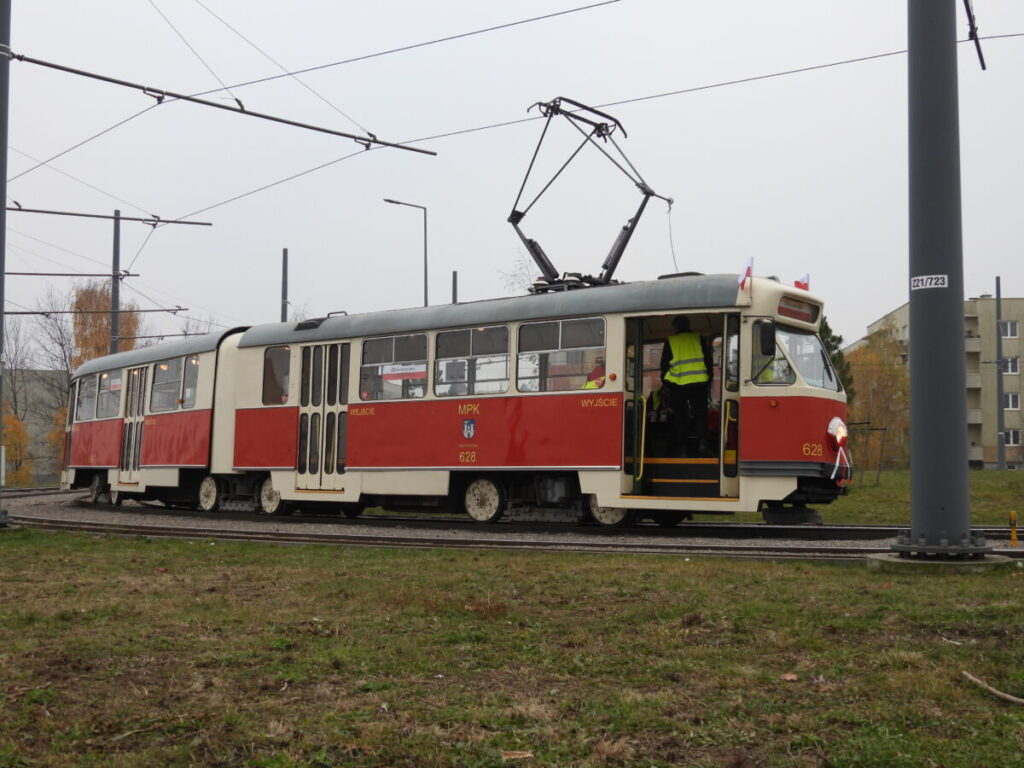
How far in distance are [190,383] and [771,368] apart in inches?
457

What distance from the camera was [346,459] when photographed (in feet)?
56.6

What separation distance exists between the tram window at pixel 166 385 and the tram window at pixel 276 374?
2.91 m

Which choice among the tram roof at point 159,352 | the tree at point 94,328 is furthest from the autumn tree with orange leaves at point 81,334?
the tram roof at point 159,352

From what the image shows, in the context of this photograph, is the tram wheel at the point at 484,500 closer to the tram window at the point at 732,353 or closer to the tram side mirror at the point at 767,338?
the tram window at the point at 732,353

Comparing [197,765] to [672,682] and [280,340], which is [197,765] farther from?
[280,340]

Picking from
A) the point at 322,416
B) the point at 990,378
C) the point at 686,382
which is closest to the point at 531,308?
the point at 686,382

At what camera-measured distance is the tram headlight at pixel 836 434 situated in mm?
12867

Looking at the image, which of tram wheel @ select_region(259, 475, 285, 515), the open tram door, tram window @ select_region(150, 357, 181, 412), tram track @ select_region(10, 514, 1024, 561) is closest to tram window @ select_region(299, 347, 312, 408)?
tram wheel @ select_region(259, 475, 285, 515)

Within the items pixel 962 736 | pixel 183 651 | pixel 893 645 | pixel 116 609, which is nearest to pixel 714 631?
pixel 893 645

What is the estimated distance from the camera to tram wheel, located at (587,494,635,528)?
14.5m

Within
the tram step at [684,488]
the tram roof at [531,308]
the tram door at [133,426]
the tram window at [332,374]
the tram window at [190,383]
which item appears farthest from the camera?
the tram door at [133,426]

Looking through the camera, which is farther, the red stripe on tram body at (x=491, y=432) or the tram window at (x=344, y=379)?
the tram window at (x=344, y=379)

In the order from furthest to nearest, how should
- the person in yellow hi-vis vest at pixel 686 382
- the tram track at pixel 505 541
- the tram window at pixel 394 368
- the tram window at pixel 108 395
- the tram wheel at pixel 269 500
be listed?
the tram window at pixel 108 395 → the tram wheel at pixel 269 500 → the tram window at pixel 394 368 → the person in yellow hi-vis vest at pixel 686 382 → the tram track at pixel 505 541

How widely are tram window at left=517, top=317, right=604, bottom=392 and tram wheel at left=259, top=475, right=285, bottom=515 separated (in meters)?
5.82
